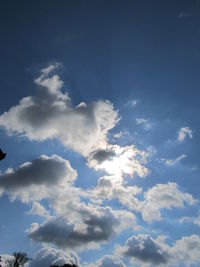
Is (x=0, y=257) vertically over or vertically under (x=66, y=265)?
under

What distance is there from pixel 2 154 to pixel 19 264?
36.6 metres

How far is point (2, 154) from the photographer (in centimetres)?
4172

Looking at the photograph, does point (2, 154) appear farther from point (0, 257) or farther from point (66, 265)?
point (66, 265)

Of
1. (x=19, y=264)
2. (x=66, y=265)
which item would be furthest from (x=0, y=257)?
(x=66, y=265)

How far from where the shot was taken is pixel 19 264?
68.1 m

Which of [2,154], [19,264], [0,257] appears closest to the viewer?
[2,154]

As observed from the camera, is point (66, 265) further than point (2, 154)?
Yes

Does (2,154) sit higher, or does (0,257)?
(2,154)

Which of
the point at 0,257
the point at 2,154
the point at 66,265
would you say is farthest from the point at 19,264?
the point at 2,154

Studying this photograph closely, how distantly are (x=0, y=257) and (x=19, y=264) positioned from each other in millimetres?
9392

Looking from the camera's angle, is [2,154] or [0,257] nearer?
[2,154]

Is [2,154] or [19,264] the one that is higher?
[2,154]

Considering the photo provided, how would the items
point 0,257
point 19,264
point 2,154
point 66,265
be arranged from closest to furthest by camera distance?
point 2,154
point 0,257
point 19,264
point 66,265

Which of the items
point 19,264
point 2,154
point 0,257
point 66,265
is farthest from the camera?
point 66,265
